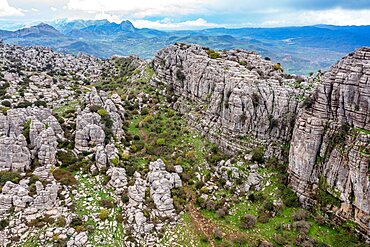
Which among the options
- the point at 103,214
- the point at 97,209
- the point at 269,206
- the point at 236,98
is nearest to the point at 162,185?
the point at 103,214

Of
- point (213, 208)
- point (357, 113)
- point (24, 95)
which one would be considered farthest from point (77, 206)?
point (24, 95)

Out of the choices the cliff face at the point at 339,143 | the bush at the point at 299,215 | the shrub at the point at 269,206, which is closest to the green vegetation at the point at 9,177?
the shrub at the point at 269,206

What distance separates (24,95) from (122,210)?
53.1m

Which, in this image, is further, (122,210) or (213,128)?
(213,128)

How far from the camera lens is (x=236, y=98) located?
162 feet

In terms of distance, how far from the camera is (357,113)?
35094mm

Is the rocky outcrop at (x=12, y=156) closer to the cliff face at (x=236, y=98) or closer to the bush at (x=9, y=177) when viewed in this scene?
the bush at (x=9, y=177)

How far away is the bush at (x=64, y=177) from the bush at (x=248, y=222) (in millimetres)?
23320

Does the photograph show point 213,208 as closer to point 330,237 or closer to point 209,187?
point 209,187

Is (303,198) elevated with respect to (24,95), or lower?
lower

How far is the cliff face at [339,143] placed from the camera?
32812 millimetres

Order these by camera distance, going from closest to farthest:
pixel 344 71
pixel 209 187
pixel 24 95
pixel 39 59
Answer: pixel 344 71, pixel 209 187, pixel 24 95, pixel 39 59

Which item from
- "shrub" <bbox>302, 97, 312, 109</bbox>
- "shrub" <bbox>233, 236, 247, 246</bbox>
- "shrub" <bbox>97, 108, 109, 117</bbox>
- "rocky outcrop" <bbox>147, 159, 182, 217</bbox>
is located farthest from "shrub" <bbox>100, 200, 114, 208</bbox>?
"shrub" <bbox>302, 97, 312, 109</bbox>

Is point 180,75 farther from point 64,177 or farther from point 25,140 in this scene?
point 64,177
